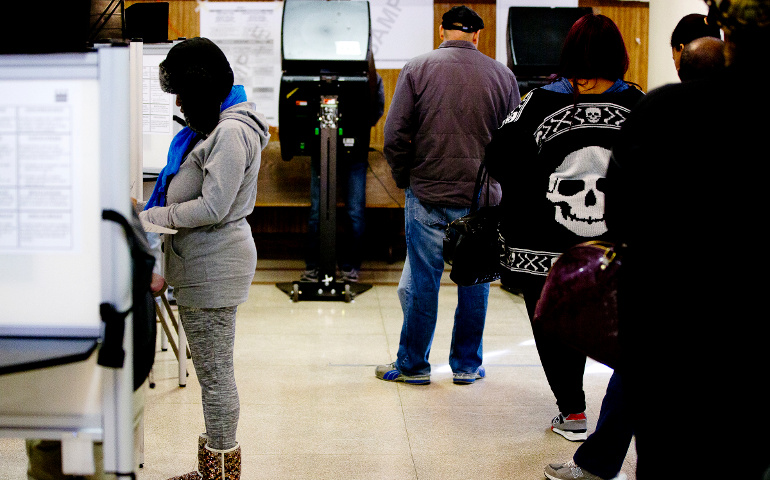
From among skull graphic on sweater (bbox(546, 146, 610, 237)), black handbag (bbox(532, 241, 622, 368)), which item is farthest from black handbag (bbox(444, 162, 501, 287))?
black handbag (bbox(532, 241, 622, 368))

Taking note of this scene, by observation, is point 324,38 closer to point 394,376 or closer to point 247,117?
point 394,376

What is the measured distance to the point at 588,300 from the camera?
5.33 feet

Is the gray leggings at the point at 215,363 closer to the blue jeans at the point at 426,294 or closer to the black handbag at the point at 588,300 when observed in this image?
the black handbag at the point at 588,300

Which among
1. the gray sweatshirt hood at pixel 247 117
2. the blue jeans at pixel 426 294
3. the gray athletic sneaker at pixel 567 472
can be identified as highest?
the gray sweatshirt hood at pixel 247 117

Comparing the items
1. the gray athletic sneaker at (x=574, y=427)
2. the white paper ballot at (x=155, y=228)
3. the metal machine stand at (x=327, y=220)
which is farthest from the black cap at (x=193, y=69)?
the metal machine stand at (x=327, y=220)

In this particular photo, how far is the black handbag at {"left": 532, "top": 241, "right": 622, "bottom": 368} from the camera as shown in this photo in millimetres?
1592

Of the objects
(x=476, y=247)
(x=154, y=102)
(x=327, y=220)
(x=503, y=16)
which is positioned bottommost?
(x=327, y=220)

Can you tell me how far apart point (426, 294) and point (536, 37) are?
3106 millimetres

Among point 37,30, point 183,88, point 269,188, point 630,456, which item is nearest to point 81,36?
point 37,30

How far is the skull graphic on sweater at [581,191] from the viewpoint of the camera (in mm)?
2273

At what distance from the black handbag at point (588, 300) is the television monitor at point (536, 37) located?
4.06 m

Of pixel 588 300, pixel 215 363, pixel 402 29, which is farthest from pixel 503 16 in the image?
pixel 588 300

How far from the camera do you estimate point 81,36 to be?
1.35 metres

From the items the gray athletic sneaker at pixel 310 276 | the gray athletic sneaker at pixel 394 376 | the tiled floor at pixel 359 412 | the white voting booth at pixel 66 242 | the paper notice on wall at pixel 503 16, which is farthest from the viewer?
A: the paper notice on wall at pixel 503 16
